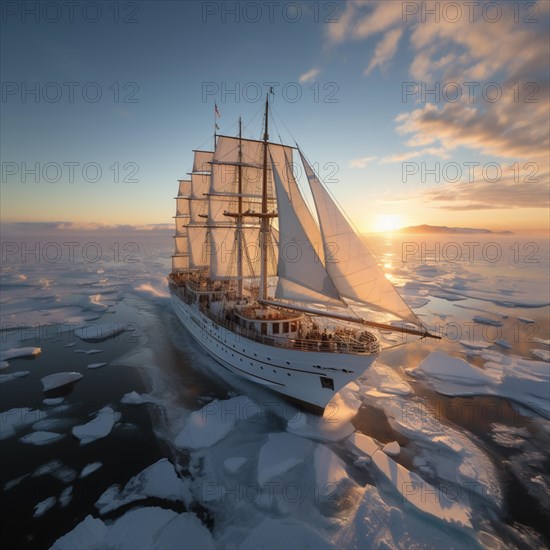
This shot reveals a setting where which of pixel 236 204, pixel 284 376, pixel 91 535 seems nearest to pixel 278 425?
pixel 284 376

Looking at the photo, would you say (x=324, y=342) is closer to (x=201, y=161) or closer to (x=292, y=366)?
(x=292, y=366)

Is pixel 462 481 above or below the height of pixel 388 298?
below

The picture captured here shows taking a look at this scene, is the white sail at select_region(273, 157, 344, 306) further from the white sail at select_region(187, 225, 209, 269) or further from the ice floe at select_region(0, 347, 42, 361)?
the ice floe at select_region(0, 347, 42, 361)

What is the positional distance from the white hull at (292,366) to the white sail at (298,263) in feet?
9.88

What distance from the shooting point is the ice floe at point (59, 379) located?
710 inches

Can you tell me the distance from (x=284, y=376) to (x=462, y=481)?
8818 mm

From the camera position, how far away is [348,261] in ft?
49.1

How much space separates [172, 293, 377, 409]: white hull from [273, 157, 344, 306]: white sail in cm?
301

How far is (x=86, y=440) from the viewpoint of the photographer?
13359mm

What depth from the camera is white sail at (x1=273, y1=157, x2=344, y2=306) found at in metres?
15.7

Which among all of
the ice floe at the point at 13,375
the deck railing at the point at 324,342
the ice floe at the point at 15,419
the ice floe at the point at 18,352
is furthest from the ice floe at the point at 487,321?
the ice floe at the point at 18,352

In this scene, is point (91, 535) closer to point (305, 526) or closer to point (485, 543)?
point (305, 526)

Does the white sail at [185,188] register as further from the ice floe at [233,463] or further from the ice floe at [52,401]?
the ice floe at [233,463]

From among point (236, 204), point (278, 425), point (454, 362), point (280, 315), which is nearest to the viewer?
point (278, 425)
